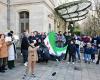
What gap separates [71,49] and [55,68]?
2.14 metres

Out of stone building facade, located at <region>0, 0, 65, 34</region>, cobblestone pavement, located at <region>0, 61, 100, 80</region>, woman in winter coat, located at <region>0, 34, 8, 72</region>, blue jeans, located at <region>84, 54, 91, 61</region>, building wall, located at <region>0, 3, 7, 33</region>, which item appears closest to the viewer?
cobblestone pavement, located at <region>0, 61, 100, 80</region>

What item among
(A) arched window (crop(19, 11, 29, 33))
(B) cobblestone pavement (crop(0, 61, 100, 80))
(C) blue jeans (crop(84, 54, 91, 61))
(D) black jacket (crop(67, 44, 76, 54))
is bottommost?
(B) cobblestone pavement (crop(0, 61, 100, 80))

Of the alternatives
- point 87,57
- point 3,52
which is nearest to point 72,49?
point 87,57

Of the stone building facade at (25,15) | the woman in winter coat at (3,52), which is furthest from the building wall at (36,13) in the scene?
the woman in winter coat at (3,52)

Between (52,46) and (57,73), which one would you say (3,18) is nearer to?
(52,46)

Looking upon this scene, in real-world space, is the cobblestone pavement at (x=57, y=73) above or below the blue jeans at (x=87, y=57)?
below

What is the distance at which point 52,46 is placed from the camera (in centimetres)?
1575

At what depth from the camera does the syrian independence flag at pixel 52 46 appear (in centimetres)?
1557

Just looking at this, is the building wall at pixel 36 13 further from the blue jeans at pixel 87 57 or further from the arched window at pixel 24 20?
the blue jeans at pixel 87 57

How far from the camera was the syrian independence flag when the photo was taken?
1557cm

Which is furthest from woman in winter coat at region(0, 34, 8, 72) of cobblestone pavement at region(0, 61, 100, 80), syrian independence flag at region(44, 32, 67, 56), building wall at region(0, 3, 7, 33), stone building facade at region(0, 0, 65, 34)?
stone building facade at region(0, 0, 65, 34)

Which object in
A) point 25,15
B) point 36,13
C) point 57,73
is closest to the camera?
point 57,73

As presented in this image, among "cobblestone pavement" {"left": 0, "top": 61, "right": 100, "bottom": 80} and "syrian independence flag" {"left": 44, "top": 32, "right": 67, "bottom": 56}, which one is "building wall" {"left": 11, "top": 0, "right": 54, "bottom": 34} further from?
"cobblestone pavement" {"left": 0, "top": 61, "right": 100, "bottom": 80}

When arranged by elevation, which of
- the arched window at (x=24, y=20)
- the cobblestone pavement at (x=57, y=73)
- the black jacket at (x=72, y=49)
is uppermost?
the arched window at (x=24, y=20)
